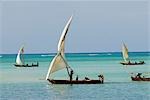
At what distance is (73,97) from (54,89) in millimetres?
4679

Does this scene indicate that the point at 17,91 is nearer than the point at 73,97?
No

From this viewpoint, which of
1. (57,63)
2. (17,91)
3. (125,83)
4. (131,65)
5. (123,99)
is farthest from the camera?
(131,65)

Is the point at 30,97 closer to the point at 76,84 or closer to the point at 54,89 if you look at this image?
the point at 54,89

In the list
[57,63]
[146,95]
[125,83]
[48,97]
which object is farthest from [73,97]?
[125,83]

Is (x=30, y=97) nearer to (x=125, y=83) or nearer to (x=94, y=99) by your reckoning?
(x=94, y=99)

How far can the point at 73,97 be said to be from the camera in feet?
96.9

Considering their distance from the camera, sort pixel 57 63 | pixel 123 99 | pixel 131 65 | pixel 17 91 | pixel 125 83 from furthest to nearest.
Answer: pixel 131 65
pixel 125 83
pixel 57 63
pixel 17 91
pixel 123 99

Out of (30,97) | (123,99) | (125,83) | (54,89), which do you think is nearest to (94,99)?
(123,99)

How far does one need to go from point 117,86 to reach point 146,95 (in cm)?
577

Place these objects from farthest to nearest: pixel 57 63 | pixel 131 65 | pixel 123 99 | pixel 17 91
Answer: 1. pixel 131 65
2. pixel 57 63
3. pixel 17 91
4. pixel 123 99

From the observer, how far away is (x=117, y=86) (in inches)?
1388

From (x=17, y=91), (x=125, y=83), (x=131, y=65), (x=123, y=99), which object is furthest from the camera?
(x=131, y=65)

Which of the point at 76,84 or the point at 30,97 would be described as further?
the point at 76,84

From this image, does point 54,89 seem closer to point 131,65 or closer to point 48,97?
point 48,97
